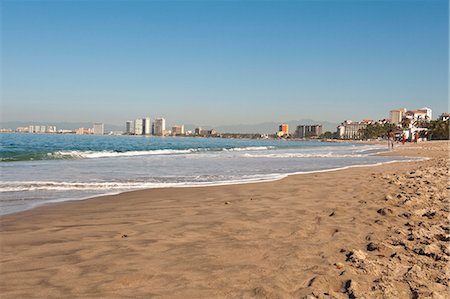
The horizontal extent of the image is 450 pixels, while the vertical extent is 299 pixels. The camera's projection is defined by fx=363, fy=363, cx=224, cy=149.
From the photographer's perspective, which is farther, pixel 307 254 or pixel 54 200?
pixel 54 200

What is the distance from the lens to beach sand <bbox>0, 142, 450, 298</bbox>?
339cm

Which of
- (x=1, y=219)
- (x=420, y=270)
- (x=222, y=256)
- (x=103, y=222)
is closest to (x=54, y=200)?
(x=1, y=219)

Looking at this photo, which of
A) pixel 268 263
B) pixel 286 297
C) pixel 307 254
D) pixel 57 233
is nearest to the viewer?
pixel 286 297

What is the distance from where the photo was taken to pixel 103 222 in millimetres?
6062

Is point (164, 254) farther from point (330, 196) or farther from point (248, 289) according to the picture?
point (330, 196)

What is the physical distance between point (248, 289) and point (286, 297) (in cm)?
36

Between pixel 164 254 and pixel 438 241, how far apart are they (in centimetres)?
353

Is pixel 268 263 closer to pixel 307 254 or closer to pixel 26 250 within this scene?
pixel 307 254

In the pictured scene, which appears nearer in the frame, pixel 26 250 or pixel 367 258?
pixel 367 258

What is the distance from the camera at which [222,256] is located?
167 inches

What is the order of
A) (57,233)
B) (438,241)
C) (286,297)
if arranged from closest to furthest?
1. (286,297)
2. (438,241)
3. (57,233)

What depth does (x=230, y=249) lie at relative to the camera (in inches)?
179

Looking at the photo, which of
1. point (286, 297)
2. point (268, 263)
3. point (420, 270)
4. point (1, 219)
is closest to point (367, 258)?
point (420, 270)

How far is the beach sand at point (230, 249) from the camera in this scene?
3387 millimetres
